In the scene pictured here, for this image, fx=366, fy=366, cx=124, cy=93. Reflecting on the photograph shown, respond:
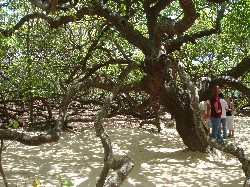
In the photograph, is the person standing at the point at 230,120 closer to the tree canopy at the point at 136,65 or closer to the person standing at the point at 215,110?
the person standing at the point at 215,110

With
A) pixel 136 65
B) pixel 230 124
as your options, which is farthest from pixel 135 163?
pixel 230 124

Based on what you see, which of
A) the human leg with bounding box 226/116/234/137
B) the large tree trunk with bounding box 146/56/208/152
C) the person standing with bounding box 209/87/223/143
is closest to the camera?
the large tree trunk with bounding box 146/56/208/152

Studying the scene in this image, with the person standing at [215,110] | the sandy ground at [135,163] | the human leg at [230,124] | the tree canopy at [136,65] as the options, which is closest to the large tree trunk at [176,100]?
the tree canopy at [136,65]

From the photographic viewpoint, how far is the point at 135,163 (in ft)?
20.6

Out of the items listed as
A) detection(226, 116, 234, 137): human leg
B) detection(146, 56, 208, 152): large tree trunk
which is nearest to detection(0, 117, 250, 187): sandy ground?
detection(146, 56, 208, 152): large tree trunk

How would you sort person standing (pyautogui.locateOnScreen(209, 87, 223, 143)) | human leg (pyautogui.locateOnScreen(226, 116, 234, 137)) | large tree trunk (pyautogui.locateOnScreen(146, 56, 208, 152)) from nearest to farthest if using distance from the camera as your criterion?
large tree trunk (pyautogui.locateOnScreen(146, 56, 208, 152)), person standing (pyautogui.locateOnScreen(209, 87, 223, 143)), human leg (pyautogui.locateOnScreen(226, 116, 234, 137))

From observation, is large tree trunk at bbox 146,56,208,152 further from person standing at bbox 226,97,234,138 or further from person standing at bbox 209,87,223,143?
person standing at bbox 226,97,234,138

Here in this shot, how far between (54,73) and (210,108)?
395 centimetres

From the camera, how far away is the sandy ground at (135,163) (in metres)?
5.33

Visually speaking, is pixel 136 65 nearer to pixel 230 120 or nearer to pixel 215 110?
pixel 215 110

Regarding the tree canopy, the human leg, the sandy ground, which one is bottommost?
the sandy ground

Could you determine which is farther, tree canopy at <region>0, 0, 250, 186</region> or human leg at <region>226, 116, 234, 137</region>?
human leg at <region>226, 116, 234, 137</region>

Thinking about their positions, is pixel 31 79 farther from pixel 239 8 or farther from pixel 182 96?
pixel 239 8

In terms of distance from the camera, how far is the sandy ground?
17.5 ft
